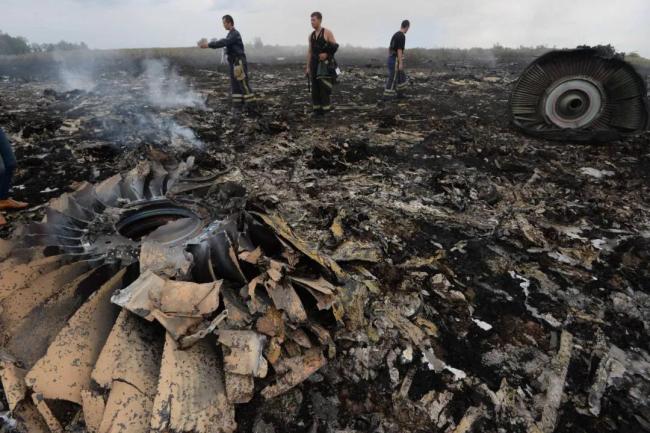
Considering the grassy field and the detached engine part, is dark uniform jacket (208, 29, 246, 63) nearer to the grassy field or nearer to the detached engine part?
the detached engine part

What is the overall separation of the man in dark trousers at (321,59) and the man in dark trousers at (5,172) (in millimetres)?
5527

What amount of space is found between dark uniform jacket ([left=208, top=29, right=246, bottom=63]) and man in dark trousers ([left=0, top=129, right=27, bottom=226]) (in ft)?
16.5

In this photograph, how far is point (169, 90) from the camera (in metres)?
11.3

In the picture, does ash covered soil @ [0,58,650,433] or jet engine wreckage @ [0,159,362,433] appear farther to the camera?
ash covered soil @ [0,58,650,433]

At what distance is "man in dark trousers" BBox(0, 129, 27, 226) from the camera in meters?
3.99

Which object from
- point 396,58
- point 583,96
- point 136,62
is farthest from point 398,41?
point 136,62

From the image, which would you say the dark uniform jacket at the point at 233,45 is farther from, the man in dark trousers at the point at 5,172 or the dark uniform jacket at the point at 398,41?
the man in dark trousers at the point at 5,172

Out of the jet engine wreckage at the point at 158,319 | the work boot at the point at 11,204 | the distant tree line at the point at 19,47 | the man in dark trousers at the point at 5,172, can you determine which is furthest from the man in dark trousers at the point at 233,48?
the distant tree line at the point at 19,47

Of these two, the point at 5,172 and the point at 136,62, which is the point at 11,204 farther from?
the point at 136,62

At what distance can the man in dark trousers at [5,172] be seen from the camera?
3.99 meters

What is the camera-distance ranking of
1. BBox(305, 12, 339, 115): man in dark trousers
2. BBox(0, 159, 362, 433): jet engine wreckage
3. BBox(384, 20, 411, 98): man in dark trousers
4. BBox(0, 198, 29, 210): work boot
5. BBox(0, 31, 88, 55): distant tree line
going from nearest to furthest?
BBox(0, 159, 362, 433): jet engine wreckage
BBox(0, 198, 29, 210): work boot
BBox(305, 12, 339, 115): man in dark trousers
BBox(384, 20, 411, 98): man in dark trousers
BBox(0, 31, 88, 55): distant tree line

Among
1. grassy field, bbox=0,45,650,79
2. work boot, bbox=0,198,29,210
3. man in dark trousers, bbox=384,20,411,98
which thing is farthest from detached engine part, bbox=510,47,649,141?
grassy field, bbox=0,45,650,79

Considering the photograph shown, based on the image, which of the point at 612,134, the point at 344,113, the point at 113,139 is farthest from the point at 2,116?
the point at 612,134

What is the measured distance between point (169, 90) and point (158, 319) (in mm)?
11160
